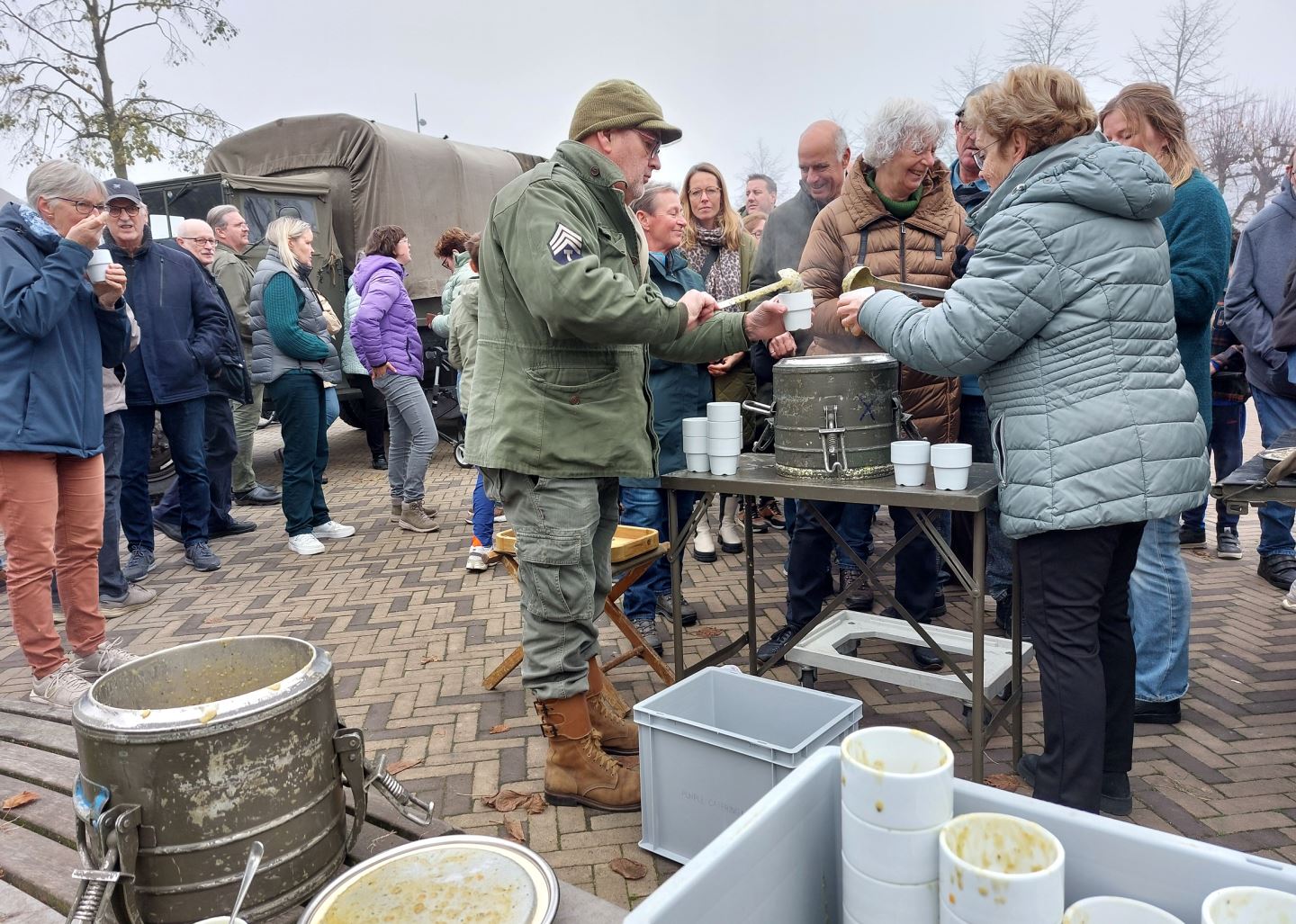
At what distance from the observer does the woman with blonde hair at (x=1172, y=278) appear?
3049mm

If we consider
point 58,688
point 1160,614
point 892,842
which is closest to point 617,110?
point 892,842

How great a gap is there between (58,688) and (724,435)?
9.50ft

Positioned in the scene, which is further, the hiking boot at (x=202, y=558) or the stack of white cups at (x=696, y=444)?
the hiking boot at (x=202, y=558)

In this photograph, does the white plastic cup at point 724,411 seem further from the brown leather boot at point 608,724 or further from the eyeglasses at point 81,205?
the eyeglasses at point 81,205

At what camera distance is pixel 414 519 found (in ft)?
22.1

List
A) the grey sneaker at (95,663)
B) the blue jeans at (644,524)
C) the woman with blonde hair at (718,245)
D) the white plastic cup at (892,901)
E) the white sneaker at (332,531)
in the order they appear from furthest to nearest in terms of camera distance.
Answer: the white sneaker at (332,531), the woman with blonde hair at (718,245), the blue jeans at (644,524), the grey sneaker at (95,663), the white plastic cup at (892,901)

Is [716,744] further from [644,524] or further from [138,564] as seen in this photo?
[138,564]

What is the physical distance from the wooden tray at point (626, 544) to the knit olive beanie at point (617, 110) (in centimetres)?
155

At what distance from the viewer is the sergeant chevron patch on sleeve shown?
2.40 metres

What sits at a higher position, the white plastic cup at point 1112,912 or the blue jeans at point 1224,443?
the white plastic cup at point 1112,912

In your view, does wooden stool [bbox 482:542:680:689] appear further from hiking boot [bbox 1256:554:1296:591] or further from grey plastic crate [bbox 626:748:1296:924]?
hiking boot [bbox 1256:554:1296:591]

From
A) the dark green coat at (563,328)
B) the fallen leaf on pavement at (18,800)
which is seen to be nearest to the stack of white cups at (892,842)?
the dark green coat at (563,328)

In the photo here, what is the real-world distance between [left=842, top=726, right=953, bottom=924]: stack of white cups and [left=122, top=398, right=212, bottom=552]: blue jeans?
5.69 meters

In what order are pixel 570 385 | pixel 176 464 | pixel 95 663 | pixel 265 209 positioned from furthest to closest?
1. pixel 265 209
2. pixel 176 464
3. pixel 95 663
4. pixel 570 385
